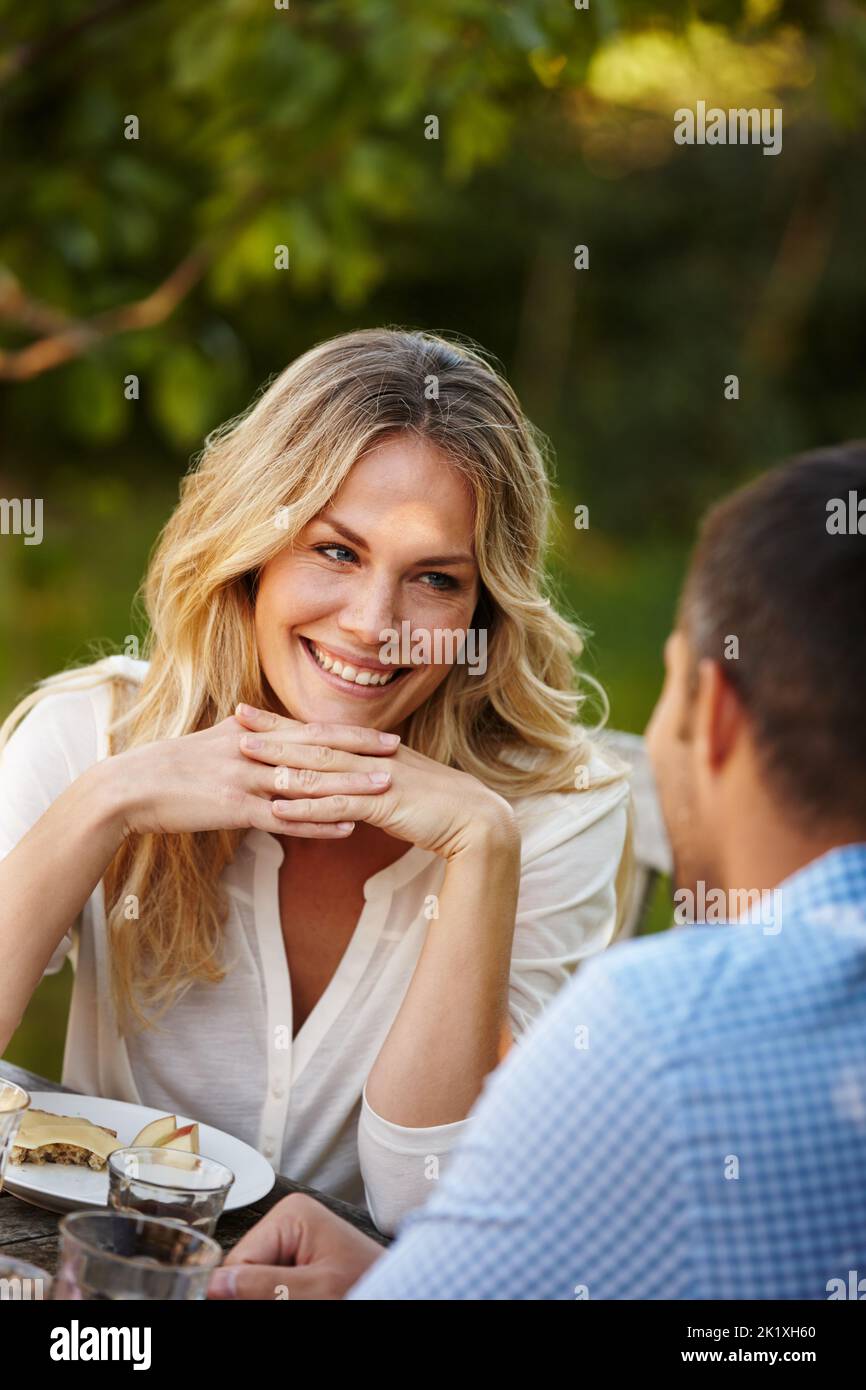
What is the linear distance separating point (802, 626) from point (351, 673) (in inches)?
47.0

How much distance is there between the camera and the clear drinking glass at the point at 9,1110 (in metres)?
1.56

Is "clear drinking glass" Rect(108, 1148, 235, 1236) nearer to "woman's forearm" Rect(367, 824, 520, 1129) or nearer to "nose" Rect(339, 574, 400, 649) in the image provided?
Result: "woman's forearm" Rect(367, 824, 520, 1129)

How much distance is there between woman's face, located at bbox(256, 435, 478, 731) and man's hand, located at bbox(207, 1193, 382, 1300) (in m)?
0.90

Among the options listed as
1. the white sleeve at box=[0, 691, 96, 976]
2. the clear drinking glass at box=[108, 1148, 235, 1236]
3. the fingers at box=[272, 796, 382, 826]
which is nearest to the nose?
the fingers at box=[272, 796, 382, 826]

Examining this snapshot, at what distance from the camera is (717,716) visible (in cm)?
127

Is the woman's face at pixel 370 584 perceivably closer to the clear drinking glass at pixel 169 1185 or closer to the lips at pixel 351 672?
the lips at pixel 351 672

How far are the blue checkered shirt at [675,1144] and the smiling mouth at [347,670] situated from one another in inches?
47.0

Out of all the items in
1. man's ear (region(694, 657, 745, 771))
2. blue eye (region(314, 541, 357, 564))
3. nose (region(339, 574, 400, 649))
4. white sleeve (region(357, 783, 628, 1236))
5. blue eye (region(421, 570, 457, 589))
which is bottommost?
man's ear (region(694, 657, 745, 771))

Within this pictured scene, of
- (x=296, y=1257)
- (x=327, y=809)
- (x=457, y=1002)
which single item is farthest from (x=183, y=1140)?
(x=327, y=809)

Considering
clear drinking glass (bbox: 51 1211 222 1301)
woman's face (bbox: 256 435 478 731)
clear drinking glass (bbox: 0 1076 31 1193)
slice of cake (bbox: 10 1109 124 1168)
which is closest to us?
clear drinking glass (bbox: 51 1211 222 1301)

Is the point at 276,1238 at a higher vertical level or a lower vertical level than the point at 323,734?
lower

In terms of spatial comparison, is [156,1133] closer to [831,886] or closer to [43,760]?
[43,760]

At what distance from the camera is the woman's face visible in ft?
7.41

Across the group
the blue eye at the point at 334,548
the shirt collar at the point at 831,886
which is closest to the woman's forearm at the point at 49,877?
the blue eye at the point at 334,548
